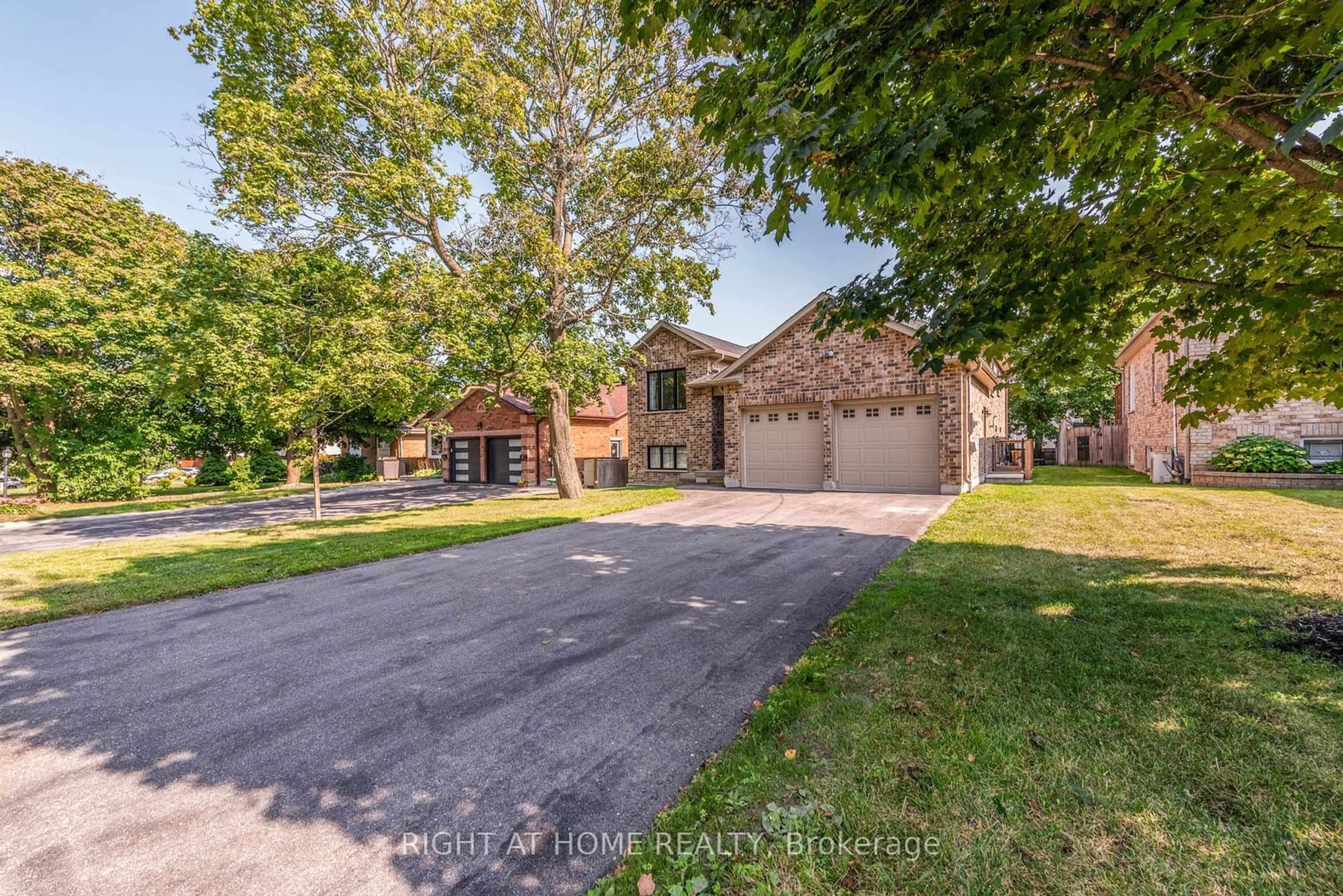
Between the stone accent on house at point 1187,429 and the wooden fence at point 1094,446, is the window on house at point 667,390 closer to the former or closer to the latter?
the stone accent on house at point 1187,429

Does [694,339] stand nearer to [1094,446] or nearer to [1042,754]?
[1042,754]

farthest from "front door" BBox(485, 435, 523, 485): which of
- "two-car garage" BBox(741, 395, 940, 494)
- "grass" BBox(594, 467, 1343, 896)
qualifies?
"grass" BBox(594, 467, 1343, 896)

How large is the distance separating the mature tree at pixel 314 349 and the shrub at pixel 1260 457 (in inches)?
859

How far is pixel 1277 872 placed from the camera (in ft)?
6.23

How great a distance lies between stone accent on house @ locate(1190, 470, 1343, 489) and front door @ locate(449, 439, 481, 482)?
88.4 feet

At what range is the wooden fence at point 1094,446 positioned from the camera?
25156 millimetres

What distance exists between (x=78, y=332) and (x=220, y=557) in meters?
15.7

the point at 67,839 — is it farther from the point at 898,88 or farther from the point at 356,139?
the point at 356,139

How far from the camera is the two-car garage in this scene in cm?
1488

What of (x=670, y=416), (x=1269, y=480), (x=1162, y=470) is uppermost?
(x=670, y=416)

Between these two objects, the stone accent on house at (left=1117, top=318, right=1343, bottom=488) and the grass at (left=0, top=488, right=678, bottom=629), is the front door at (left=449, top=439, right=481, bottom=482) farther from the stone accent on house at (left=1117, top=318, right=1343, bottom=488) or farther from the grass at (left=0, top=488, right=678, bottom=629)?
the stone accent on house at (left=1117, top=318, right=1343, bottom=488)

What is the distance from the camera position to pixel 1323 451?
13977mm

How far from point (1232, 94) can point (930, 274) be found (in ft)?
6.01

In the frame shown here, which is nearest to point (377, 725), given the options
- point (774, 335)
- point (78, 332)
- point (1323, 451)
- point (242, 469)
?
point (774, 335)
